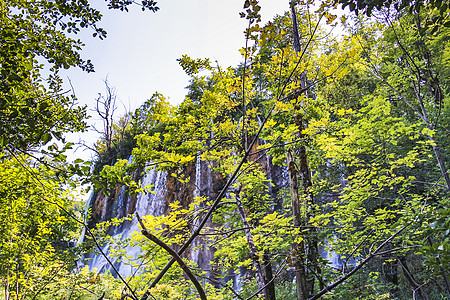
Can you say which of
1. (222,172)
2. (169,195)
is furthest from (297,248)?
(169,195)

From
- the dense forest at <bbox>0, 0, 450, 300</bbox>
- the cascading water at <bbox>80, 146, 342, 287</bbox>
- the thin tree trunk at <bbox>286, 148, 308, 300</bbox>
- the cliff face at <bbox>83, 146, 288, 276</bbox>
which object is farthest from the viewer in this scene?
the cliff face at <bbox>83, 146, 288, 276</bbox>

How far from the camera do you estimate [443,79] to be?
24.7 ft

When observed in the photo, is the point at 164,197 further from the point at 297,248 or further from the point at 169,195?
the point at 297,248

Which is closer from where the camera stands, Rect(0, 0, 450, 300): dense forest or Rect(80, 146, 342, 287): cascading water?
Rect(0, 0, 450, 300): dense forest

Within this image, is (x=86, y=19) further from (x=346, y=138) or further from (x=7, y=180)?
(x=346, y=138)

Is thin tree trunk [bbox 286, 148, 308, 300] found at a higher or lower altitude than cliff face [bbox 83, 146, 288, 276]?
lower

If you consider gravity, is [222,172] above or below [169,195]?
below

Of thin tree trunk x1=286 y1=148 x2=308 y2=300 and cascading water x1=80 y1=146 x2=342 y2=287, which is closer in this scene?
thin tree trunk x1=286 y1=148 x2=308 y2=300

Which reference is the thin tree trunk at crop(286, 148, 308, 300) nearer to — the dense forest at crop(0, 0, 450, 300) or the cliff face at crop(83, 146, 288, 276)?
the dense forest at crop(0, 0, 450, 300)

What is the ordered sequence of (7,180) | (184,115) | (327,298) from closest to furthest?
(184,115), (7,180), (327,298)

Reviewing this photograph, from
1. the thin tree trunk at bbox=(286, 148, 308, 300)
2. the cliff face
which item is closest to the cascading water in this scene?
the cliff face

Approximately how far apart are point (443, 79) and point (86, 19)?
32.6 ft

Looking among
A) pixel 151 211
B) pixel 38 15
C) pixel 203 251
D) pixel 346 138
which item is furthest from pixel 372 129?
pixel 151 211

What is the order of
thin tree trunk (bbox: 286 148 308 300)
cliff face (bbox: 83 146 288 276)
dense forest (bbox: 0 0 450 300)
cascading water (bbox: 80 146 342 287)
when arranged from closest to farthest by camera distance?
dense forest (bbox: 0 0 450 300) < thin tree trunk (bbox: 286 148 308 300) < cascading water (bbox: 80 146 342 287) < cliff face (bbox: 83 146 288 276)
